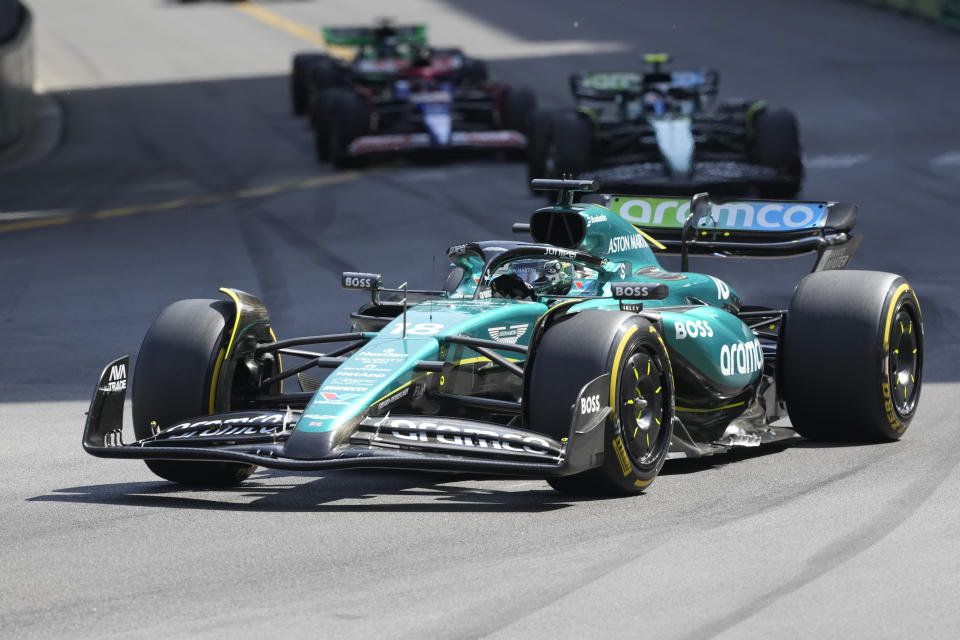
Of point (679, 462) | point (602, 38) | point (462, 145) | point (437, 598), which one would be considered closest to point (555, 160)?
point (462, 145)

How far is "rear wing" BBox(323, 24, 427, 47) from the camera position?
28109 mm

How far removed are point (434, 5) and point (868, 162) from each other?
25.9 metres

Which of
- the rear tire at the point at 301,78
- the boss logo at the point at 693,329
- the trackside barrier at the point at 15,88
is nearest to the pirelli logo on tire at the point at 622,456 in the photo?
the boss logo at the point at 693,329

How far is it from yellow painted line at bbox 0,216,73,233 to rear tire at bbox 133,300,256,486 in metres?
13.3

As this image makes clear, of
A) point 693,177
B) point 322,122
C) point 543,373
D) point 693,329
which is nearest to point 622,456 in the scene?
point 543,373

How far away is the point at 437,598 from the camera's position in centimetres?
622

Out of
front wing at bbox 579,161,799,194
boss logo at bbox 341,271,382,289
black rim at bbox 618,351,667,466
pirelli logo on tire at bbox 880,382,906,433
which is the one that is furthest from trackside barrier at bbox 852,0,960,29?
black rim at bbox 618,351,667,466

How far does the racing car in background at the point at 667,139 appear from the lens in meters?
20.0

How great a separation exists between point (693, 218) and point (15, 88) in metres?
20.8

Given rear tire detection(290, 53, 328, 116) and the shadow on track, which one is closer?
the shadow on track

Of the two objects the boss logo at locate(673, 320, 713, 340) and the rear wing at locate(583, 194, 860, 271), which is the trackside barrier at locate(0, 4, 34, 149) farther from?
the boss logo at locate(673, 320, 713, 340)

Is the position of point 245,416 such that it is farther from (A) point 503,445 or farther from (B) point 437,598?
(B) point 437,598

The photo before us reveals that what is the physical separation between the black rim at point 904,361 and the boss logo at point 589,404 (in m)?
2.55

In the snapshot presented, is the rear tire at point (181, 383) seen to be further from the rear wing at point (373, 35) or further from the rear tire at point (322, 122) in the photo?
the rear wing at point (373, 35)
